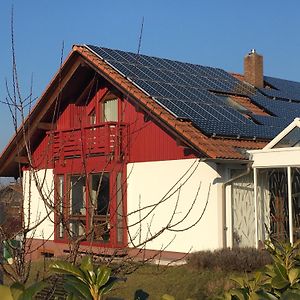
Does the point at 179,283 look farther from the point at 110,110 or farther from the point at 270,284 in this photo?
the point at 270,284

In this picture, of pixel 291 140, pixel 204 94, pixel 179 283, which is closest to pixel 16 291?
pixel 179 283

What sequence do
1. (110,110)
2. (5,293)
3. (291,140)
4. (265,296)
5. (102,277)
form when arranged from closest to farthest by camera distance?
1. (5,293)
2. (102,277)
3. (265,296)
4. (291,140)
5. (110,110)

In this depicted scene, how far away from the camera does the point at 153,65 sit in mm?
19406

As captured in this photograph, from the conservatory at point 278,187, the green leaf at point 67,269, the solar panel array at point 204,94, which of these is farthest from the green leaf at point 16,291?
the solar panel array at point 204,94

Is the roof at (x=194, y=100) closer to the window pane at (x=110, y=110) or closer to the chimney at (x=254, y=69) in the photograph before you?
the chimney at (x=254, y=69)

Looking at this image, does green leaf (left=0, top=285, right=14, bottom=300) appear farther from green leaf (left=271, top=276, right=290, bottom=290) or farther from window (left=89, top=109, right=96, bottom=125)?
window (left=89, top=109, right=96, bottom=125)

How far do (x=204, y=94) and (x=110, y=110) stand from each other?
122 inches

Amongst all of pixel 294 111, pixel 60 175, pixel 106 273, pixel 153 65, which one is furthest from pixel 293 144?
pixel 106 273

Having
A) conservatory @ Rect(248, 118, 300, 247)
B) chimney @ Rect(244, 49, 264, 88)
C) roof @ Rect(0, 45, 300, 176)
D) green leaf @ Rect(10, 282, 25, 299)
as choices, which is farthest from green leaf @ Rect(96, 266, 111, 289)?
chimney @ Rect(244, 49, 264, 88)

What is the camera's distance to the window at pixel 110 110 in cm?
1869

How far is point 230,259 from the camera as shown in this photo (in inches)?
508

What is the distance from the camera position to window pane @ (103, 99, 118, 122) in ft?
61.3

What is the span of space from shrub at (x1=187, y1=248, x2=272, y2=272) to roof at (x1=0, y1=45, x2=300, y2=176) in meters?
2.24

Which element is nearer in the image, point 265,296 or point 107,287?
point 107,287
